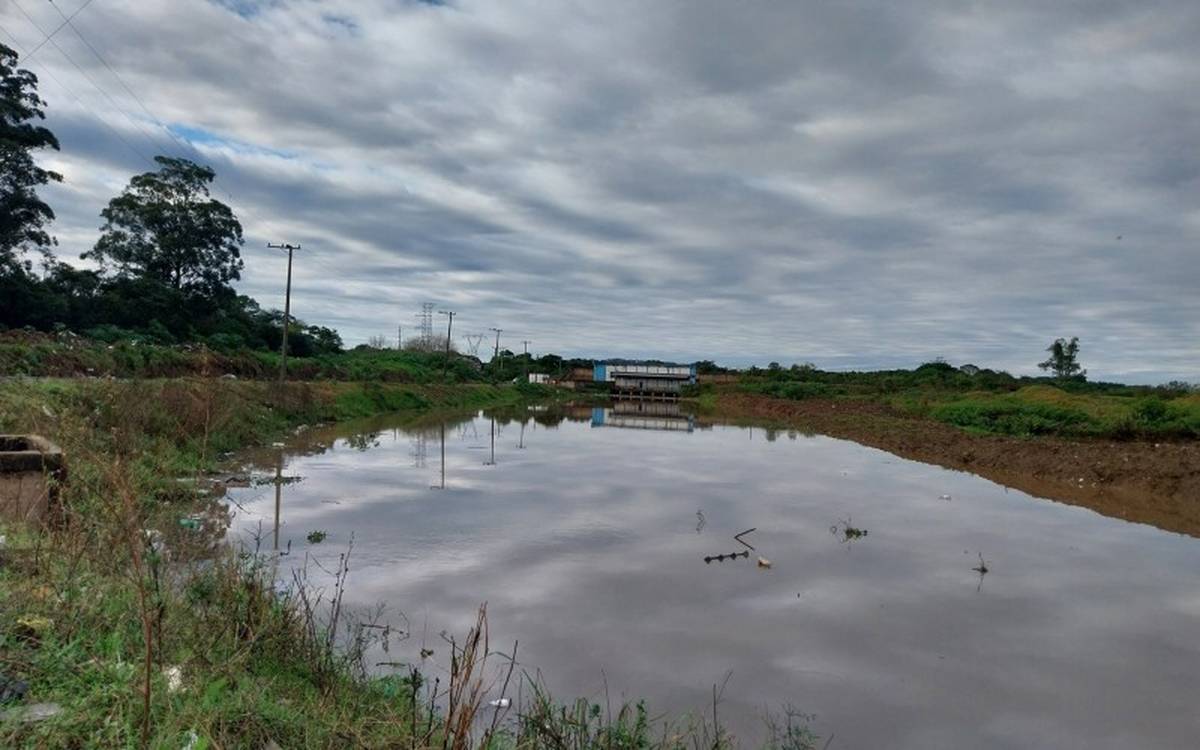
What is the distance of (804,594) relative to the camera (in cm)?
848

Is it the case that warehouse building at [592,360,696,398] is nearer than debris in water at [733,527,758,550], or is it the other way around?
debris in water at [733,527,758,550]

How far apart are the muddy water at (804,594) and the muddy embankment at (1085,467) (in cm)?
192

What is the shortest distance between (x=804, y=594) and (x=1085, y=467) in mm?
14691

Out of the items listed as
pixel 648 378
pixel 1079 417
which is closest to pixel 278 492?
pixel 1079 417

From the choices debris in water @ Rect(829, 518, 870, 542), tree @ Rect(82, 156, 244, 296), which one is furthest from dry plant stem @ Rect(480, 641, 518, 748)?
tree @ Rect(82, 156, 244, 296)

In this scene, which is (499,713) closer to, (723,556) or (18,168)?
(723,556)

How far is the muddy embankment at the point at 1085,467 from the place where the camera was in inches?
612

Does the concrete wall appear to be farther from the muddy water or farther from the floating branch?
the floating branch

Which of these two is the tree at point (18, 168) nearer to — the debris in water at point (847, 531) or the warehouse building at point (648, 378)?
the debris in water at point (847, 531)

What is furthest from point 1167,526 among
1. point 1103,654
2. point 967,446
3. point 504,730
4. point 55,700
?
point 55,700

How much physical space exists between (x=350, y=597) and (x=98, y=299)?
123ft

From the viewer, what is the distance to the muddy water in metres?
5.74

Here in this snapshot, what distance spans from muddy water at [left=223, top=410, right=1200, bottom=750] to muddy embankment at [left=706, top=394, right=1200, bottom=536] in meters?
1.92

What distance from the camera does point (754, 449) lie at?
26312mm
